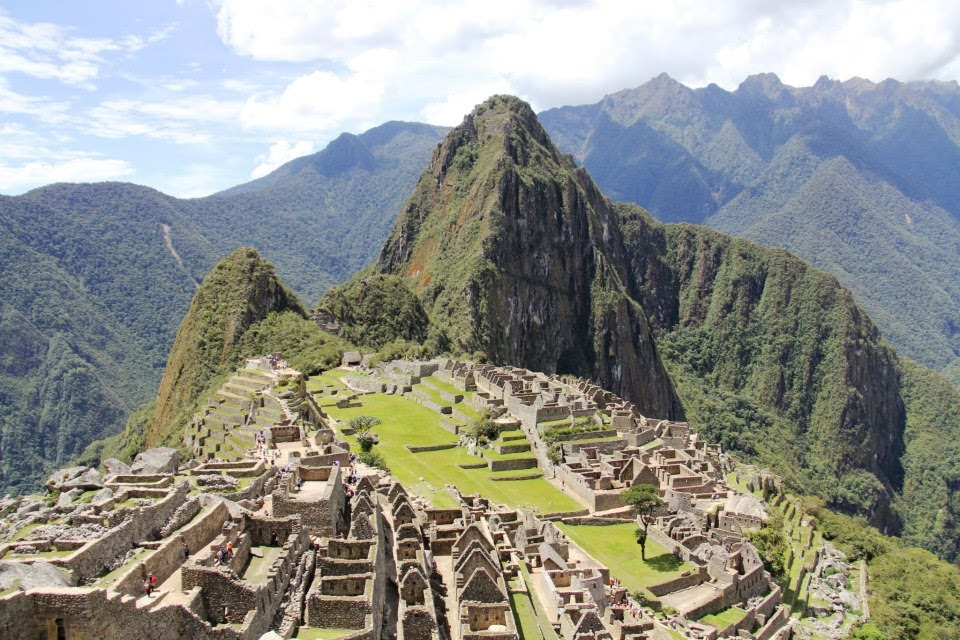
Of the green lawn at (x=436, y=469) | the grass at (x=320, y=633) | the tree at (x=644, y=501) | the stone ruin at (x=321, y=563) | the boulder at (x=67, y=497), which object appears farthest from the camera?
the green lawn at (x=436, y=469)

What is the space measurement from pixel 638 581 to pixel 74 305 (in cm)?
17083

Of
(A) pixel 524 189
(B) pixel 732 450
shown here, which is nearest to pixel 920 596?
(B) pixel 732 450

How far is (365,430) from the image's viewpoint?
58.6m

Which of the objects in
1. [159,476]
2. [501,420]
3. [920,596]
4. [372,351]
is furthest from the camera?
[372,351]

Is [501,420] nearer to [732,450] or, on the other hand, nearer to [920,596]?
[920,596]

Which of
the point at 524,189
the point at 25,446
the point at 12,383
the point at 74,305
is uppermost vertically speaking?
the point at 524,189

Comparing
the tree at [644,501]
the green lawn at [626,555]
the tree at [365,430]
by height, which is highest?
the tree at [365,430]

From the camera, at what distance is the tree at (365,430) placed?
171 ft

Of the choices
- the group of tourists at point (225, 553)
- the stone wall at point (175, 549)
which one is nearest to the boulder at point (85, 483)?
the stone wall at point (175, 549)

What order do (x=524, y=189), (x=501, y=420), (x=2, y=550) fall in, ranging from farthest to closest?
(x=524, y=189) → (x=501, y=420) → (x=2, y=550)

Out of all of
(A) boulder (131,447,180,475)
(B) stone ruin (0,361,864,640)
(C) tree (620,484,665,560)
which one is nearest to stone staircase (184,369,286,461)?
(B) stone ruin (0,361,864,640)

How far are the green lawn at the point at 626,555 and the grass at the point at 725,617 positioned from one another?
255 centimetres

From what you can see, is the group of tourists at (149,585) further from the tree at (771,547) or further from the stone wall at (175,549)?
the tree at (771,547)

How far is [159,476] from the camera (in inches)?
958
